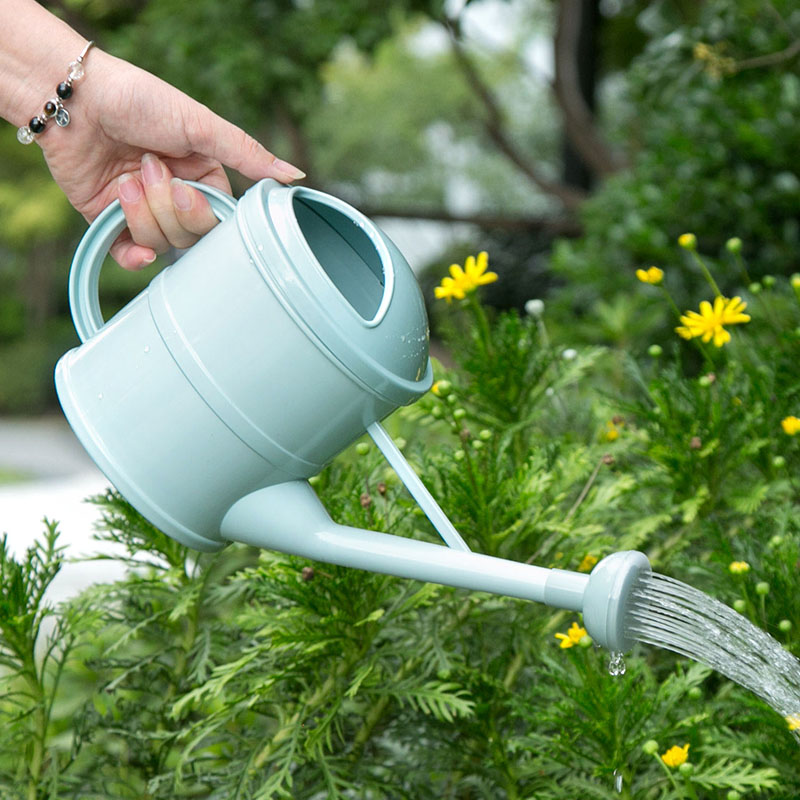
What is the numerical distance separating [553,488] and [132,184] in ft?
1.83

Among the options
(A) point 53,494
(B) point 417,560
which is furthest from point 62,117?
(A) point 53,494

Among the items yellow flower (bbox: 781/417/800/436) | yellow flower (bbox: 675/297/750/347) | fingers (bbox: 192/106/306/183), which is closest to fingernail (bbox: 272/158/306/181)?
fingers (bbox: 192/106/306/183)

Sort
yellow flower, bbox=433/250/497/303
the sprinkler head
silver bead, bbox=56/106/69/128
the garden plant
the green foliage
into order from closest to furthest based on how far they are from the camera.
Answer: the sprinkler head
the garden plant
silver bead, bbox=56/106/69/128
yellow flower, bbox=433/250/497/303
the green foliage

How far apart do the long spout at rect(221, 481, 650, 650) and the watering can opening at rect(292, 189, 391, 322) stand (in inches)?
7.6

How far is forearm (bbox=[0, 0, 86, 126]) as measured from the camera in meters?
1.02

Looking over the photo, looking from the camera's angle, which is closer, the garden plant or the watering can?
the watering can

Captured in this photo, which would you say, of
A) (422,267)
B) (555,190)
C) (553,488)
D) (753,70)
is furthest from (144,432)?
(422,267)

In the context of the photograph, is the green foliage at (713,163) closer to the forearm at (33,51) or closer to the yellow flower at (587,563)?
the yellow flower at (587,563)

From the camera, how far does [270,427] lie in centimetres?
81

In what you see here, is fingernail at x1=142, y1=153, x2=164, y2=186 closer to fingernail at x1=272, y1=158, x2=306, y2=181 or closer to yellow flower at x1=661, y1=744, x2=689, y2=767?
fingernail at x1=272, y1=158, x2=306, y2=181

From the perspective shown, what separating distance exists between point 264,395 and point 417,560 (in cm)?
18

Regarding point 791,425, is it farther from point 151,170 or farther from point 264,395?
point 151,170

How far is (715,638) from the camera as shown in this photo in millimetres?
808

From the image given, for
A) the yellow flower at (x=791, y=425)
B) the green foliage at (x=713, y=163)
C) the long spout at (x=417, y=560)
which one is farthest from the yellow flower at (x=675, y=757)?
the green foliage at (x=713, y=163)
